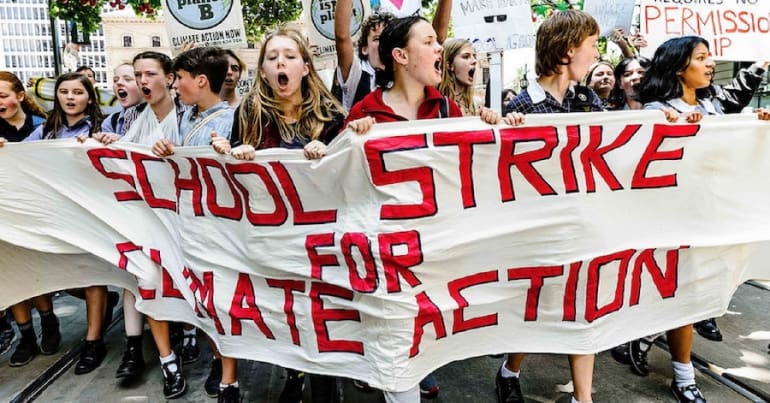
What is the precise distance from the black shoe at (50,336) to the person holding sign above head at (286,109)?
6.84 ft

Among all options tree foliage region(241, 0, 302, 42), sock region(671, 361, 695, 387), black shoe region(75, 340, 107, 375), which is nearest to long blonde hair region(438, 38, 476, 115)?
sock region(671, 361, 695, 387)

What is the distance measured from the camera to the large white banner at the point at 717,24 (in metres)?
4.09

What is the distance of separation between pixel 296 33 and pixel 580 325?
1879 millimetres

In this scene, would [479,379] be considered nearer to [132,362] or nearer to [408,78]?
[408,78]

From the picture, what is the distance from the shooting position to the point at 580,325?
2.47 metres

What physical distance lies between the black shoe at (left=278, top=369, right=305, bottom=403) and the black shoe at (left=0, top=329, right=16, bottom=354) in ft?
6.82

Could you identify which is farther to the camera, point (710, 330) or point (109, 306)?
point (109, 306)

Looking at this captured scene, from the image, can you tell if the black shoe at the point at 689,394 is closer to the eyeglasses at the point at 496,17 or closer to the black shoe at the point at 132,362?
the black shoe at the point at 132,362

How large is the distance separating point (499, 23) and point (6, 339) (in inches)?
166

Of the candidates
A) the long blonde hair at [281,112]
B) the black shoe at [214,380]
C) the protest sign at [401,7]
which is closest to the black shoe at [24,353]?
the black shoe at [214,380]

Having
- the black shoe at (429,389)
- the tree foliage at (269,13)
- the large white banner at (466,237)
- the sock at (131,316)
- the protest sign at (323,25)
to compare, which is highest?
the tree foliage at (269,13)

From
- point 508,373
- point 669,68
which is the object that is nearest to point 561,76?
point 669,68

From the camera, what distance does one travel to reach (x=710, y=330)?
12.5ft

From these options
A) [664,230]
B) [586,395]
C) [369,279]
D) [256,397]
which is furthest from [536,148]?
[256,397]
